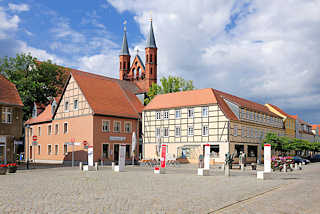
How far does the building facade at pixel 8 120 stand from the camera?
3344 centimetres

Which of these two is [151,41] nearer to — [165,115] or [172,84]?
[172,84]

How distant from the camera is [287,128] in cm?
6812

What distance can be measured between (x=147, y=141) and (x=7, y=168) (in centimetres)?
2587

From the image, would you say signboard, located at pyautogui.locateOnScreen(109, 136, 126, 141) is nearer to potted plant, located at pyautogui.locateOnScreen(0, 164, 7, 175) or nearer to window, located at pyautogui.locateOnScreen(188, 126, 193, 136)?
window, located at pyautogui.locateOnScreen(188, 126, 193, 136)

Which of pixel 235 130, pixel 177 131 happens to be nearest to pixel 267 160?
pixel 235 130

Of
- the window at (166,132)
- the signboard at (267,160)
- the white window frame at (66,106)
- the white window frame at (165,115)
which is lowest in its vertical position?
the signboard at (267,160)

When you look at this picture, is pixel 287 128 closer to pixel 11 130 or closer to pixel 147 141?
pixel 147 141

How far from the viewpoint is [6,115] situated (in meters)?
33.9

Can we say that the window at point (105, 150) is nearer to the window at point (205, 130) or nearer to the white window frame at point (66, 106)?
the white window frame at point (66, 106)

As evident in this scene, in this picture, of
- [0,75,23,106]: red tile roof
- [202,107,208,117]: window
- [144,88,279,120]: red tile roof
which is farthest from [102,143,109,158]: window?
[202,107,208,117]: window

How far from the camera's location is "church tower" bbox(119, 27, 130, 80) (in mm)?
87812

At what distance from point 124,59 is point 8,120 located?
183 feet

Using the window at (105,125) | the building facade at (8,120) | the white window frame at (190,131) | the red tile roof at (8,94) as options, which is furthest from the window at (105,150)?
the red tile roof at (8,94)

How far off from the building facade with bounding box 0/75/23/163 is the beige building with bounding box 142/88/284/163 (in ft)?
52.0
